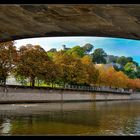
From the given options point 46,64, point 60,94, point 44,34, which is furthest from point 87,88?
point 44,34

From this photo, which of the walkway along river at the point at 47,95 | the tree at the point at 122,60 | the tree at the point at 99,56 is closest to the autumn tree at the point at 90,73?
the walkway along river at the point at 47,95

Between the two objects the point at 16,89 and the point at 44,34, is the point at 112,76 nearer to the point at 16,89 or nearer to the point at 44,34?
the point at 16,89

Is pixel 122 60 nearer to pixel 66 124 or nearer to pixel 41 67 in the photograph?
pixel 41 67

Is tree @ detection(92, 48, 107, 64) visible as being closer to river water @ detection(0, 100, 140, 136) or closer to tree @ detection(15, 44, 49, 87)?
tree @ detection(15, 44, 49, 87)

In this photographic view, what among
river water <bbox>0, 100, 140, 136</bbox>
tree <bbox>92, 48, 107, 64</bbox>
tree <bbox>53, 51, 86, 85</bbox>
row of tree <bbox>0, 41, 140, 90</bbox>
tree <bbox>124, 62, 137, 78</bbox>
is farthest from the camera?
tree <bbox>124, 62, 137, 78</bbox>

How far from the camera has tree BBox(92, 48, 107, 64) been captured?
475ft

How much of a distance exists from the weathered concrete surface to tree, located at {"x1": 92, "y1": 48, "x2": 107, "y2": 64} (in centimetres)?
12273

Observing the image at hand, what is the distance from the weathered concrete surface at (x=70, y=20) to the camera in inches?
651

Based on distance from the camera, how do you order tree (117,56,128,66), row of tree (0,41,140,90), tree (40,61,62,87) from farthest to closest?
tree (117,56,128,66) → tree (40,61,62,87) → row of tree (0,41,140,90)

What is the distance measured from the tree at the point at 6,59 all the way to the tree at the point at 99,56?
90022 millimetres

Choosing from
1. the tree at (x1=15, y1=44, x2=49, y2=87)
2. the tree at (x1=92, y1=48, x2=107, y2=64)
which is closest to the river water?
the tree at (x1=15, y1=44, x2=49, y2=87)

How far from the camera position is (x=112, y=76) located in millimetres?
109000

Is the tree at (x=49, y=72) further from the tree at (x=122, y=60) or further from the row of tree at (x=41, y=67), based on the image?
the tree at (x=122, y=60)
